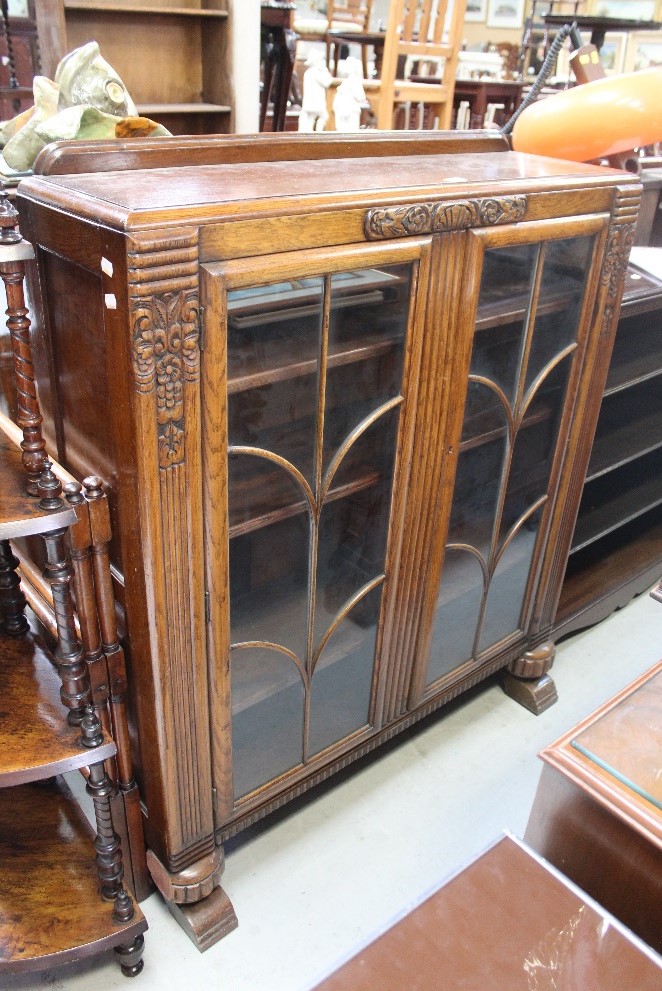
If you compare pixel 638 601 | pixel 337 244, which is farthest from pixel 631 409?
pixel 337 244

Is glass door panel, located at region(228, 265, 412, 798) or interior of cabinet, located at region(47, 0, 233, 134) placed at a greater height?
interior of cabinet, located at region(47, 0, 233, 134)

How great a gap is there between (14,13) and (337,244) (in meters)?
2.63

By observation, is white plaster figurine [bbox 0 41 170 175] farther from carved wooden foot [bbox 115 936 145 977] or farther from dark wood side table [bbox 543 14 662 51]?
dark wood side table [bbox 543 14 662 51]

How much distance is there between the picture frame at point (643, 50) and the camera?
275 inches

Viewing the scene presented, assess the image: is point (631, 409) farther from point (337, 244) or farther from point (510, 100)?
point (510, 100)

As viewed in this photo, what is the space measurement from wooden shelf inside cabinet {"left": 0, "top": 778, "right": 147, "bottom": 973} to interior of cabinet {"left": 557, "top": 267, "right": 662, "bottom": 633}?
109 centimetres

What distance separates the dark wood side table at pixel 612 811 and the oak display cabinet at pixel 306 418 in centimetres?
40

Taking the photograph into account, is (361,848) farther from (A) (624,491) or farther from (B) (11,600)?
(A) (624,491)

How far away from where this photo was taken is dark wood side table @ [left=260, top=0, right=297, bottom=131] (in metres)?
3.13

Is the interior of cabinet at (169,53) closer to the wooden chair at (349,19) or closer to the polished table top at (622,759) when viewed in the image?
the wooden chair at (349,19)

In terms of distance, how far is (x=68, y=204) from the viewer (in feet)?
2.72

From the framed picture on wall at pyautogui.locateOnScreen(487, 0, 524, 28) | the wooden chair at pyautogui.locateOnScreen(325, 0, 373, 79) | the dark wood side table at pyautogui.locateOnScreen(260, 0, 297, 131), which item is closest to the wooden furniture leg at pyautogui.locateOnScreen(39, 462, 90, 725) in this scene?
the dark wood side table at pyautogui.locateOnScreen(260, 0, 297, 131)

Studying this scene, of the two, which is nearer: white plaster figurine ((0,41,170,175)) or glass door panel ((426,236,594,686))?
white plaster figurine ((0,41,170,175))

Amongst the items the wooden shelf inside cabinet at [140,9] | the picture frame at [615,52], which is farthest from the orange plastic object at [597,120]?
the picture frame at [615,52]
